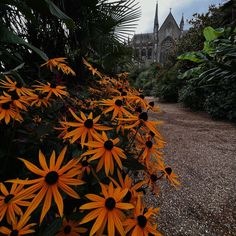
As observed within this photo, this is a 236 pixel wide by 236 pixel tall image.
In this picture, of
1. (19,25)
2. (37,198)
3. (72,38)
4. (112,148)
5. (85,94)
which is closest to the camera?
(37,198)

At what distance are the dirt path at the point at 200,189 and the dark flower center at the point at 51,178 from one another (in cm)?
122

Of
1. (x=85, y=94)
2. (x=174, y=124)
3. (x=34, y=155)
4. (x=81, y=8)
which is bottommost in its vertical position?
(x=174, y=124)

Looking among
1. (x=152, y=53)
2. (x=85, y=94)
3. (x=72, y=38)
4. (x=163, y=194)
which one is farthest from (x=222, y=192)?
(x=152, y=53)

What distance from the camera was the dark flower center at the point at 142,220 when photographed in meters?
0.59

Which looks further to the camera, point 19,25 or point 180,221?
point 19,25

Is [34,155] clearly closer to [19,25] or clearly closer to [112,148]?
[112,148]

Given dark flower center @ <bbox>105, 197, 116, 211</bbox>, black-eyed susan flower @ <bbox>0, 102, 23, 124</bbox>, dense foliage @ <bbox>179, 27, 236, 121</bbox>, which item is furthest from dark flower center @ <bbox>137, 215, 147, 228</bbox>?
dense foliage @ <bbox>179, 27, 236, 121</bbox>

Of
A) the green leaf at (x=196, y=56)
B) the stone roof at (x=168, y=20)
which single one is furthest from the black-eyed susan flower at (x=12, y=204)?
the stone roof at (x=168, y=20)

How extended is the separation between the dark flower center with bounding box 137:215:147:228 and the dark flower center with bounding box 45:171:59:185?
0.25 m

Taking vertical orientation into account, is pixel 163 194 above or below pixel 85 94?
below

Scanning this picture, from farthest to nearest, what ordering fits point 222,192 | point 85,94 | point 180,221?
point 222,192
point 85,94
point 180,221

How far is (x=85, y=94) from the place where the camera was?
1.85 metres

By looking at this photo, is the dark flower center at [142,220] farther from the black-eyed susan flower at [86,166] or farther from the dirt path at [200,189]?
the dirt path at [200,189]

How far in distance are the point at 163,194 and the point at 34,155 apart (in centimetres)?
134
